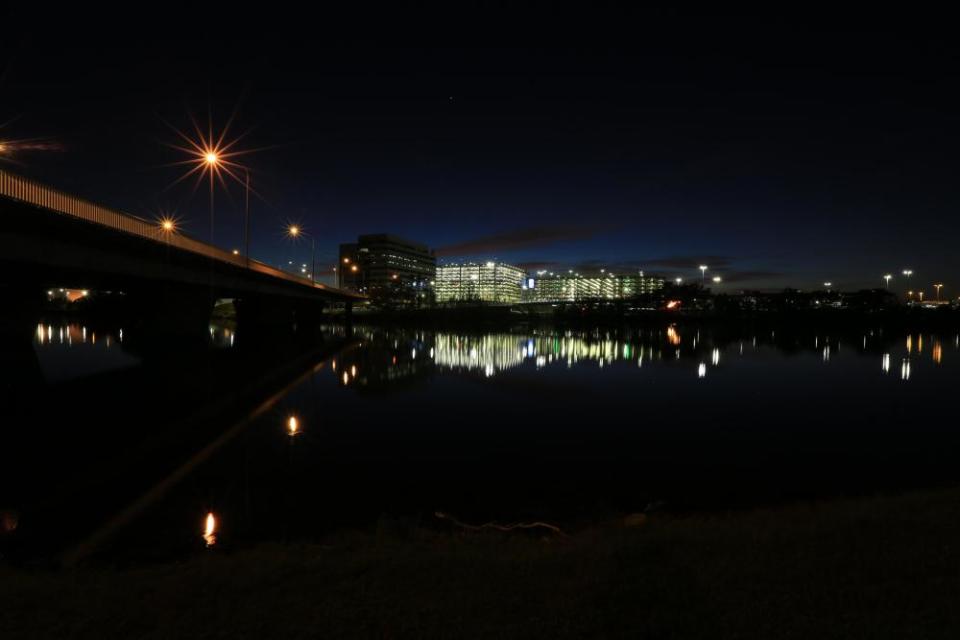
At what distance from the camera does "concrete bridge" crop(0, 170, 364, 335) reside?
19.0 metres

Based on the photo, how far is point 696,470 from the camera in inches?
510

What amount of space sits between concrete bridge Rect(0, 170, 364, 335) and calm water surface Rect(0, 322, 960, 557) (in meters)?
5.97

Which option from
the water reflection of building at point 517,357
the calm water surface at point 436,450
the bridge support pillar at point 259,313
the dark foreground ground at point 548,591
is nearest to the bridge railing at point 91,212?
the calm water surface at point 436,450

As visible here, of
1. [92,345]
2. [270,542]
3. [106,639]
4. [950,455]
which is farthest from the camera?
[92,345]

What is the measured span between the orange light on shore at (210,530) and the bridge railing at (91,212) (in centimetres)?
1572

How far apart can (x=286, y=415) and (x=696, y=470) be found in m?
14.4

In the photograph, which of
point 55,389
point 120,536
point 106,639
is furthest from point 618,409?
point 55,389

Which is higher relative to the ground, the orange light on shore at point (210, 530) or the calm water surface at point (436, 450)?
the orange light on shore at point (210, 530)

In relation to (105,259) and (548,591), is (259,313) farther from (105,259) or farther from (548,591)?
(548,591)

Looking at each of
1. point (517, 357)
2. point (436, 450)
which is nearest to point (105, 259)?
point (436, 450)

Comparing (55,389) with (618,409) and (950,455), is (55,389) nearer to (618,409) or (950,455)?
(618,409)

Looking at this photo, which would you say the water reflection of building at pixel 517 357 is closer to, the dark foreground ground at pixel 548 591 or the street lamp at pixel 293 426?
the street lamp at pixel 293 426

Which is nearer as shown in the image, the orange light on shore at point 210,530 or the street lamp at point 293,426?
the orange light on shore at point 210,530

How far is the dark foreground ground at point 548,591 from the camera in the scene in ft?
15.1
